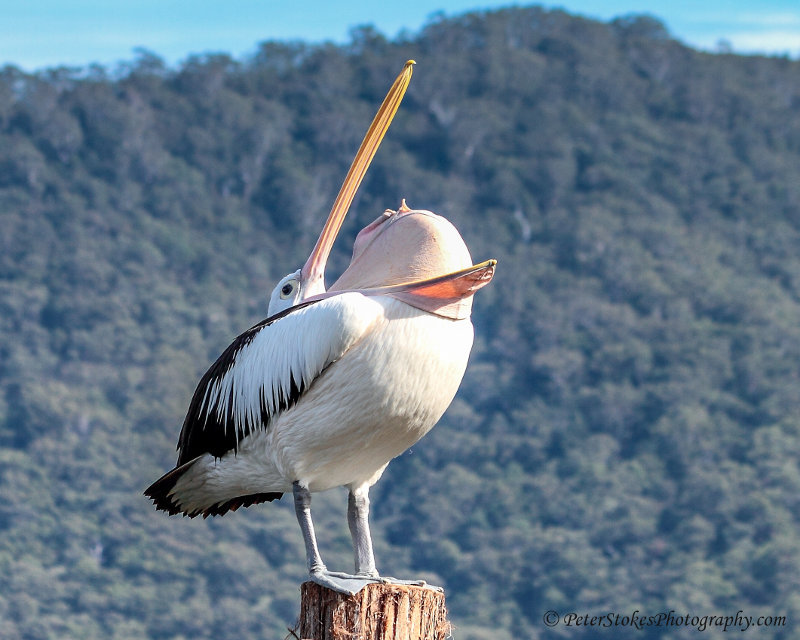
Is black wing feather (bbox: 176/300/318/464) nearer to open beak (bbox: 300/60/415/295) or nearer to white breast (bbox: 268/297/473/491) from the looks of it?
white breast (bbox: 268/297/473/491)

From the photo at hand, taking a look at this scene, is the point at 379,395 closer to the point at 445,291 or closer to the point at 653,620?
the point at 445,291

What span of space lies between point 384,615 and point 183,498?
1.66 metres

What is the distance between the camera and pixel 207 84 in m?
99.2

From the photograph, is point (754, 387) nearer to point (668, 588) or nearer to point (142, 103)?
point (668, 588)

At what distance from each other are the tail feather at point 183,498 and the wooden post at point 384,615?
1297 millimetres

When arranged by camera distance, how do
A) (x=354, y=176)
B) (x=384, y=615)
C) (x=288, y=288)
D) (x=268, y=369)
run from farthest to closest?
1. (x=288, y=288)
2. (x=354, y=176)
3. (x=268, y=369)
4. (x=384, y=615)

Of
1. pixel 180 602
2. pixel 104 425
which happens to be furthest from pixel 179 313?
pixel 180 602

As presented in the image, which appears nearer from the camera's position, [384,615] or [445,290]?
[384,615]

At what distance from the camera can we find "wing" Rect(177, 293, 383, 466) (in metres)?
7.18

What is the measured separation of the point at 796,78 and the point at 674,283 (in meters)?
35.8

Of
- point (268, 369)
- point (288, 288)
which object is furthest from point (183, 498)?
point (288, 288)

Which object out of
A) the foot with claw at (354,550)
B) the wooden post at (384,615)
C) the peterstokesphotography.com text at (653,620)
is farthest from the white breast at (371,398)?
the peterstokesphotography.com text at (653,620)

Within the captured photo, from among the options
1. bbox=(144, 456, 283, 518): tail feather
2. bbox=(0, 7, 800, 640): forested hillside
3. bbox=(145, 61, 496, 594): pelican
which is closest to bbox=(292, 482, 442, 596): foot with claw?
bbox=(145, 61, 496, 594): pelican

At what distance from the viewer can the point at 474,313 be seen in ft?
244
